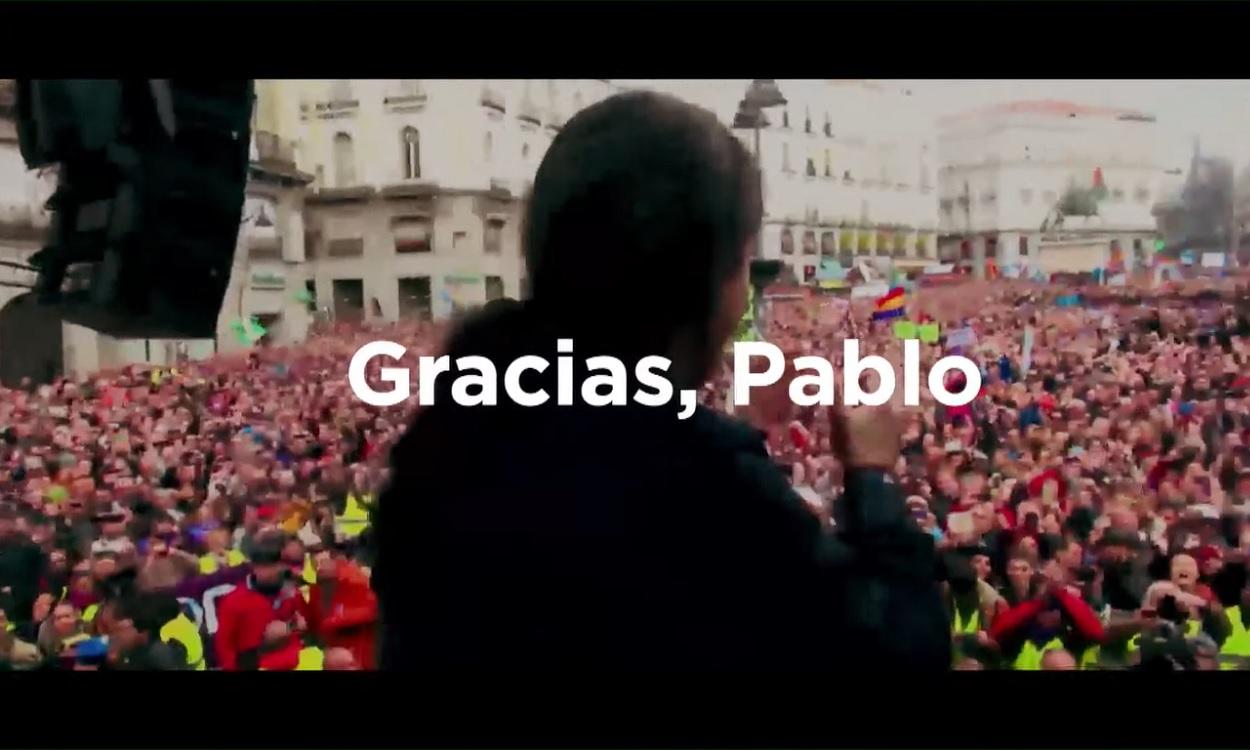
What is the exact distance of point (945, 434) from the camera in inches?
108

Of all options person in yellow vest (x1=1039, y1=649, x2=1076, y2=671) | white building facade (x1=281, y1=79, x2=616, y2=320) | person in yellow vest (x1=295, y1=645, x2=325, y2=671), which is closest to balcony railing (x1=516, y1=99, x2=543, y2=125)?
white building facade (x1=281, y1=79, x2=616, y2=320)

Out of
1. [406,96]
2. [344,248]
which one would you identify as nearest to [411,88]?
[406,96]

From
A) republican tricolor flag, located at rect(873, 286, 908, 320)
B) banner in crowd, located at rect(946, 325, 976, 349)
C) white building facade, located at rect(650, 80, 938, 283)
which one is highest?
white building facade, located at rect(650, 80, 938, 283)

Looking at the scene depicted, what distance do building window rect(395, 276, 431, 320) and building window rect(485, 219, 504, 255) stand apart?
18 cm

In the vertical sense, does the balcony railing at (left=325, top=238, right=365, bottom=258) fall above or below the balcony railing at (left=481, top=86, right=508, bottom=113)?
below

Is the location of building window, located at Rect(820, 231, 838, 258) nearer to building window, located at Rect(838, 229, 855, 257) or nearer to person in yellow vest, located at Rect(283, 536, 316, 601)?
building window, located at Rect(838, 229, 855, 257)

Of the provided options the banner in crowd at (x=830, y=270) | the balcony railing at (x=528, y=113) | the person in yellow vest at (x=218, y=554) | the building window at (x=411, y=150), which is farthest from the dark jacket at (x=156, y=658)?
the banner in crowd at (x=830, y=270)

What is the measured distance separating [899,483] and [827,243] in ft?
1.86

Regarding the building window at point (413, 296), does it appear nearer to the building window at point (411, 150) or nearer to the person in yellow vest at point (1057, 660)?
the building window at point (411, 150)

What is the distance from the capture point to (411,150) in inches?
111

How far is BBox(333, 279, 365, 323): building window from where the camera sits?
280 cm

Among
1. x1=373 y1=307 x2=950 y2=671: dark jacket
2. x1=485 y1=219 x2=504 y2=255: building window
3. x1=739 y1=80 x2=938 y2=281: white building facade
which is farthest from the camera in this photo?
x1=739 y1=80 x2=938 y2=281: white building facade

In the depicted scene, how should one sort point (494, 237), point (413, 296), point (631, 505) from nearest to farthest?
1. point (631, 505)
2. point (494, 237)
3. point (413, 296)

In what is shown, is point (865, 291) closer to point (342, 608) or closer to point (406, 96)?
point (406, 96)
